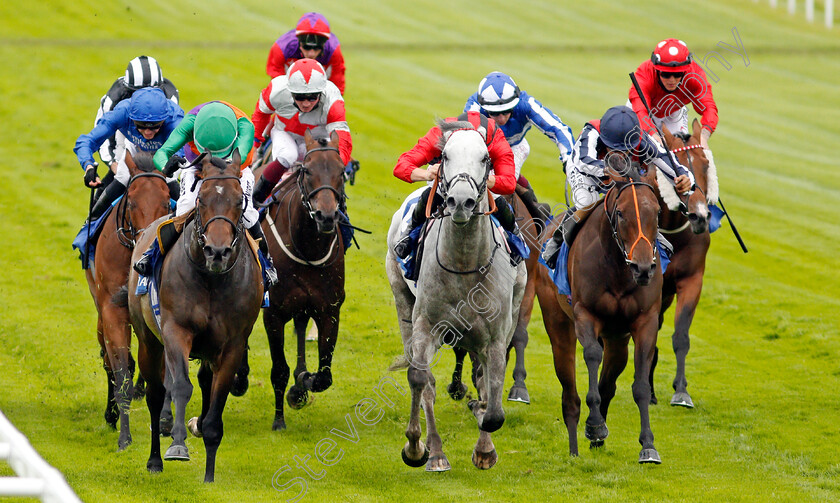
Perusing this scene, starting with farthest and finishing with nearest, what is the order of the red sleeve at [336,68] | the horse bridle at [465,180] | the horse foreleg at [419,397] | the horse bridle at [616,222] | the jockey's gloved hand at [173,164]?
1. the red sleeve at [336,68]
2. the jockey's gloved hand at [173,164]
3. the horse bridle at [616,222]
4. the horse foreleg at [419,397]
5. the horse bridle at [465,180]

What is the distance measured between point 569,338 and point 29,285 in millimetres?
8841

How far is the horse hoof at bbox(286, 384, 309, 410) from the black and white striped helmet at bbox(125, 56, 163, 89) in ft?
10.1

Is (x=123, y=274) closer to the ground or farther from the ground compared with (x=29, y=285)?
farther from the ground

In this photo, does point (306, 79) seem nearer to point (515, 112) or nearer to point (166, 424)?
point (515, 112)

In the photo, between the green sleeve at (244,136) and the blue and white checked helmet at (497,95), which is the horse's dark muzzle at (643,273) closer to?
the blue and white checked helmet at (497,95)

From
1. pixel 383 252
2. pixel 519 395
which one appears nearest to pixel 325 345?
pixel 519 395

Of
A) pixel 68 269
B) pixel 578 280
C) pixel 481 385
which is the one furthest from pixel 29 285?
pixel 578 280

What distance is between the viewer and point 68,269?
15727 millimetres

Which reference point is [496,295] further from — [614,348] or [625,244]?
[614,348]

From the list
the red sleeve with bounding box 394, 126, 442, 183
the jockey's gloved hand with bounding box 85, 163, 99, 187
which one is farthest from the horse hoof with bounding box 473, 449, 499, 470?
the jockey's gloved hand with bounding box 85, 163, 99, 187

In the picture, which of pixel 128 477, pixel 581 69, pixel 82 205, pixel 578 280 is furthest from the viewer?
pixel 581 69

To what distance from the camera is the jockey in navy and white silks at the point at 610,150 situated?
834 cm

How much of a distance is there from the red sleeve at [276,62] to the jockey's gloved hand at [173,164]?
3708mm

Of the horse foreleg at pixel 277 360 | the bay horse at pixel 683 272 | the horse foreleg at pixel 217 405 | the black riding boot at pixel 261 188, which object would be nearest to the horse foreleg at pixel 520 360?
the bay horse at pixel 683 272
